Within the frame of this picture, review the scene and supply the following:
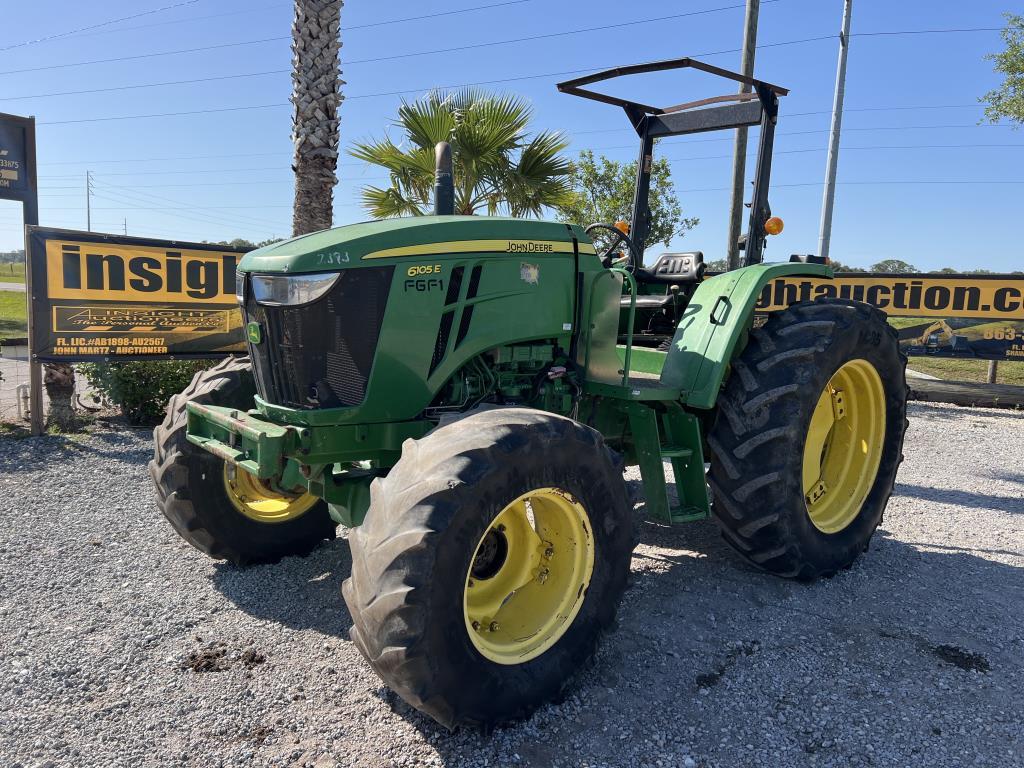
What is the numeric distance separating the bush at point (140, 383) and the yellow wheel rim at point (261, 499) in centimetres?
443

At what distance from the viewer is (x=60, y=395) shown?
830cm

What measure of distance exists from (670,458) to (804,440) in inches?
28.4

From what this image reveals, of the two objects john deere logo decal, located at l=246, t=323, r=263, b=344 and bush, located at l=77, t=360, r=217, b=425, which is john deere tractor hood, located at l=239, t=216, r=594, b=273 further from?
bush, located at l=77, t=360, r=217, b=425

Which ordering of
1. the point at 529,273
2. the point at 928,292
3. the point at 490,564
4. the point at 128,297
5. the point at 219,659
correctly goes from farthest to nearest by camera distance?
1. the point at 928,292
2. the point at 128,297
3. the point at 529,273
4. the point at 219,659
5. the point at 490,564

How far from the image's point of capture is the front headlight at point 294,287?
3.34 meters

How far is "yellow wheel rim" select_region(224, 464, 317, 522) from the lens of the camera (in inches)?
172

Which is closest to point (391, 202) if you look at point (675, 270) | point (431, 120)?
point (431, 120)

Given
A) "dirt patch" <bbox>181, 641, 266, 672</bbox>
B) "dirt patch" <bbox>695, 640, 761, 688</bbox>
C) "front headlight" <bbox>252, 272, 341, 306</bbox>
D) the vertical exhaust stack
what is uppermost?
the vertical exhaust stack

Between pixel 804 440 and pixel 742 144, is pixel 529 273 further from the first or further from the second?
pixel 742 144

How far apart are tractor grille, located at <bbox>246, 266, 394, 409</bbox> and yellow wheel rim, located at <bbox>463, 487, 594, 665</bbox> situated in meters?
0.91

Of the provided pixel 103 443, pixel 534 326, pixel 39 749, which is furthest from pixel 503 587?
pixel 103 443

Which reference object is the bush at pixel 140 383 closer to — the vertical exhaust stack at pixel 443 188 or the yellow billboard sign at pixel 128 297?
the yellow billboard sign at pixel 128 297

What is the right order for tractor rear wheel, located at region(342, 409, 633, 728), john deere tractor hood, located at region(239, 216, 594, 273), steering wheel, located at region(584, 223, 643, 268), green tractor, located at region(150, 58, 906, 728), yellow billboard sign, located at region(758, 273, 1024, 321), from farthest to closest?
1. yellow billboard sign, located at region(758, 273, 1024, 321)
2. steering wheel, located at region(584, 223, 643, 268)
3. john deere tractor hood, located at region(239, 216, 594, 273)
4. green tractor, located at region(150, 58, 906, 728)
5. tractor rear wheel, located at region(342, 409, 633, 728)

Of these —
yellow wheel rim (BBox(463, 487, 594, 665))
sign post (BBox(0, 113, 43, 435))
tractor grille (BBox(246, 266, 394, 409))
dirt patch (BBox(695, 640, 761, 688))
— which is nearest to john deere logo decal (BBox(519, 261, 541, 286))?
tractor grille (BBox(246, 266, 394, 409))
